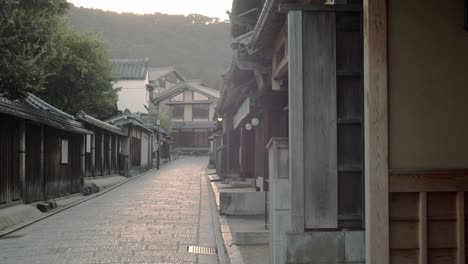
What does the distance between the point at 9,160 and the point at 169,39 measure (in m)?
110

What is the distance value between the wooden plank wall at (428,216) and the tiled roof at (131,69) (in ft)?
195

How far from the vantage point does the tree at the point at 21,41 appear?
1211 cm

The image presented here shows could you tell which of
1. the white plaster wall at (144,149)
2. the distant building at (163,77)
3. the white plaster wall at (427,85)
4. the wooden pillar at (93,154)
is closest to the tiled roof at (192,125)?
the distant building at (163,77)


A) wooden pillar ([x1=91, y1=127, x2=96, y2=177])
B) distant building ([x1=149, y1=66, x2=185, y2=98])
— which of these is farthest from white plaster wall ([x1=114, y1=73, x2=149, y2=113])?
wooden pillar ([x1=91, y1=127, x2=96, y2=177])

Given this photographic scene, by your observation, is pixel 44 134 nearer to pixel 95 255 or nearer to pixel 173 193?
pixel 173 193

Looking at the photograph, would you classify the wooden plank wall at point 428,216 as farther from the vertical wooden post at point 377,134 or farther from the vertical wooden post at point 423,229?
the vertical wooden post at point 377,134

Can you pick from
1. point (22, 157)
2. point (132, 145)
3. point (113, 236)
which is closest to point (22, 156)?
point (22, 157)

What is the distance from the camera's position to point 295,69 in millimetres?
5633

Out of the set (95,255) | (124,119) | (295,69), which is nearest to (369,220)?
(295,69)

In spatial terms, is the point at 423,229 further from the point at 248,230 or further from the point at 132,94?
the point at 132,94

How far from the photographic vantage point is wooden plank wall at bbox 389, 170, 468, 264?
459cm

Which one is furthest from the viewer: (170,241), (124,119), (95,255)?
(124,119)

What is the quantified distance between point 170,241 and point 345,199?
6.13 metres

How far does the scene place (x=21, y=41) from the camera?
1307 cm
